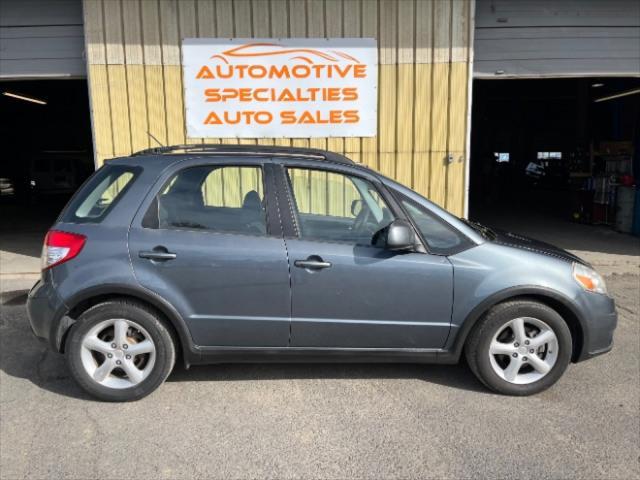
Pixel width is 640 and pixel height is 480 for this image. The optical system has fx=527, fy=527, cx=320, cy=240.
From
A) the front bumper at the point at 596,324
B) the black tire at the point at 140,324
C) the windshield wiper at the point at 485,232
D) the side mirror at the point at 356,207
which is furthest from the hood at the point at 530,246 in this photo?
the black tire at the point at 140,324

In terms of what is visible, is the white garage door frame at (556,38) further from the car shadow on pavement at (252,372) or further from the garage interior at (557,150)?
the car shadow on pavement at (252,372)

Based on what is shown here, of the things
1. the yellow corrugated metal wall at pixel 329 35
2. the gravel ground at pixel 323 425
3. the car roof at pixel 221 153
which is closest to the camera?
the gravel ground at pixel 323 425

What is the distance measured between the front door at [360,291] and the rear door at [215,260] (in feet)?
0.46

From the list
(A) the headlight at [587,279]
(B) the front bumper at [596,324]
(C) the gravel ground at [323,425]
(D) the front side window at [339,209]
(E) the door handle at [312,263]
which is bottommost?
(C) the gravel ground at [323,425]

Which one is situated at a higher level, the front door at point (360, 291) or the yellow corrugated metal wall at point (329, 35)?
the yellow corrugated metal wall at point (329, 35)

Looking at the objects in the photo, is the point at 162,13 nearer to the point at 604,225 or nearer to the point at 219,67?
the point at 219,67

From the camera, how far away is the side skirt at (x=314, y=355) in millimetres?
3539

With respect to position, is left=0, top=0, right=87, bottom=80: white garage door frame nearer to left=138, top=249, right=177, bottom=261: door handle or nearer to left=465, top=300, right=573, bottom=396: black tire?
left=138, top=249, right=177, bottom=261: door handle

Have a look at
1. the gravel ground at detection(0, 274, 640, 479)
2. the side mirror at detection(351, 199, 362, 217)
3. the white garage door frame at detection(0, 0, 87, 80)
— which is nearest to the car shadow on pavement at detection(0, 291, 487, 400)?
the gravel ground at detection(0, 274, 640, 479)

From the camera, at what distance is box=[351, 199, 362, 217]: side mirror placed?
3.84 m

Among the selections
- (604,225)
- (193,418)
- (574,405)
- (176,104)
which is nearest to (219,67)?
(176,104)

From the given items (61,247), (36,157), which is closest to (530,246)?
(61,247)

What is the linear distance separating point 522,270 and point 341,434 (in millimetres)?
1592

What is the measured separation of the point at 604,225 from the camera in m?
11.4
